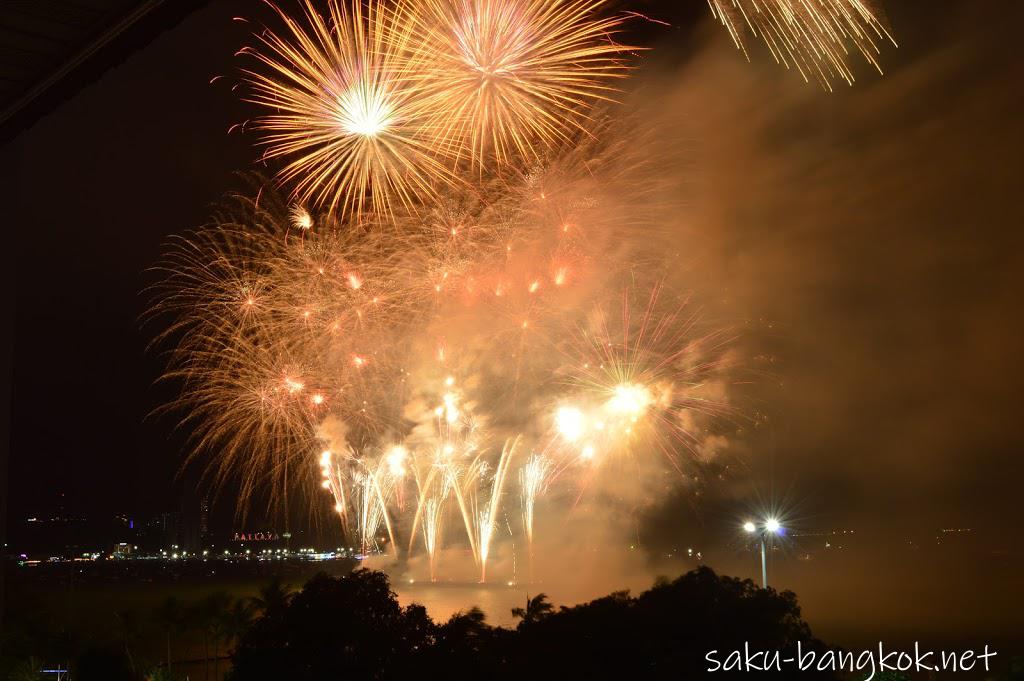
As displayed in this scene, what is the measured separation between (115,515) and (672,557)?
103 m

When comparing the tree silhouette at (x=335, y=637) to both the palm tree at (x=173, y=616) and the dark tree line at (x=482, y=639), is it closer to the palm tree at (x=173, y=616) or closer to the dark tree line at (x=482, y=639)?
the dark tree line at (x=482, y=639)

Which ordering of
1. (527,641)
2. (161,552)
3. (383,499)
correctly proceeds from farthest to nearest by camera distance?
(161,552) → (383,499) → (527,641)

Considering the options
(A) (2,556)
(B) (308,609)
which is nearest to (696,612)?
(B) (308,609)

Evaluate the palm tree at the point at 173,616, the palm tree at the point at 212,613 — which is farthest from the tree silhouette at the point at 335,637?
the palm tree at the point at 173,616

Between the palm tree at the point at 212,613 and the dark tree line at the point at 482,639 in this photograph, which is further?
the palm tree at the point at 212,613

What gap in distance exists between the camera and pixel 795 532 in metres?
190

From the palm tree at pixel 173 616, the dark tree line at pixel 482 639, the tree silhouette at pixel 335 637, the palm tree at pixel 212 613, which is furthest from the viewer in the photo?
the palm tree at pixel 173 616

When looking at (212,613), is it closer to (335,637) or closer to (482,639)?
(335,637)

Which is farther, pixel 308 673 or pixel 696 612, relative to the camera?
pixel 696 612

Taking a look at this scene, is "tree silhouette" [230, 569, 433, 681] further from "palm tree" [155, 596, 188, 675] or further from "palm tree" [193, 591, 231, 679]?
"palm tree" [155, 596, 188, 675]

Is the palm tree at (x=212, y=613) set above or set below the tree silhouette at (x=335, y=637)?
below

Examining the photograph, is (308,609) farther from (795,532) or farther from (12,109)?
(795,532)

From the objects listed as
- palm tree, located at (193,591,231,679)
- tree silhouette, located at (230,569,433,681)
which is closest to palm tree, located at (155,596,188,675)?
palm tree, located at (193,591,231,679)

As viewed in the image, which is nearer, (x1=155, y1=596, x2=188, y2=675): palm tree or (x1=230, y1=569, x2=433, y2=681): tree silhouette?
(x1=230, y1=569, x2=433, y2=681): tree silhouette
